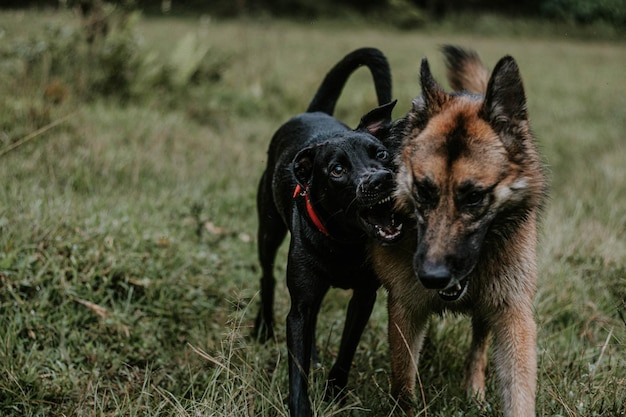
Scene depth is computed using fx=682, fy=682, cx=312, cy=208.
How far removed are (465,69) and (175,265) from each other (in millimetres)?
2282

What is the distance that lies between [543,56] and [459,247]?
20.2 metres

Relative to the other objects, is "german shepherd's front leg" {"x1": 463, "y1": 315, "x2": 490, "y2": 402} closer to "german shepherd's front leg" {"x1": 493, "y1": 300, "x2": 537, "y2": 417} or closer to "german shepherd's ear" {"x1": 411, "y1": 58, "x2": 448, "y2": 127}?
"german shepherd's front leg" {"x1": 493, "y1": 300, "x2": 537, "y2": 417}

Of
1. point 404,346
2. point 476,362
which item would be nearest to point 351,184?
point 404,346

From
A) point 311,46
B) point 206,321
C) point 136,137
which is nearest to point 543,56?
point 311,46

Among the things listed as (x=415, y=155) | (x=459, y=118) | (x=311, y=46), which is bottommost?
(x=311, y=46)

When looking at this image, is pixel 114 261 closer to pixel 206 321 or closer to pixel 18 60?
pixel 206 321

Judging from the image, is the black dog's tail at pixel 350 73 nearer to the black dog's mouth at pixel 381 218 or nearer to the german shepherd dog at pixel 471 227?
the german shepherd dog at pixel 471 227

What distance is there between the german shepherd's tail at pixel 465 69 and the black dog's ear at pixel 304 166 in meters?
1.16

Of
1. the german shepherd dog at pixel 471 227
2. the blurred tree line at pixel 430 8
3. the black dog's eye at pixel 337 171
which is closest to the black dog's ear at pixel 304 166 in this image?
the black dog's eye at pixel 337 171

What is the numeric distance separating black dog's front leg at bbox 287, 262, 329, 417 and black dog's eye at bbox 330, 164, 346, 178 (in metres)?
0.50

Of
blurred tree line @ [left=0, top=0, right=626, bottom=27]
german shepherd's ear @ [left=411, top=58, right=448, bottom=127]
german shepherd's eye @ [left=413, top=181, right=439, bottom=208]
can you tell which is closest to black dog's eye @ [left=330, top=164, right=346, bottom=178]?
german shepherd's ear @ [left=411, top=58, right=448, bottom=127]

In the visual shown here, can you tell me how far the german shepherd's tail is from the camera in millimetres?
4141

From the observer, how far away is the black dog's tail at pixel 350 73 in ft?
14.4

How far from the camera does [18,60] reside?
7.36 m
